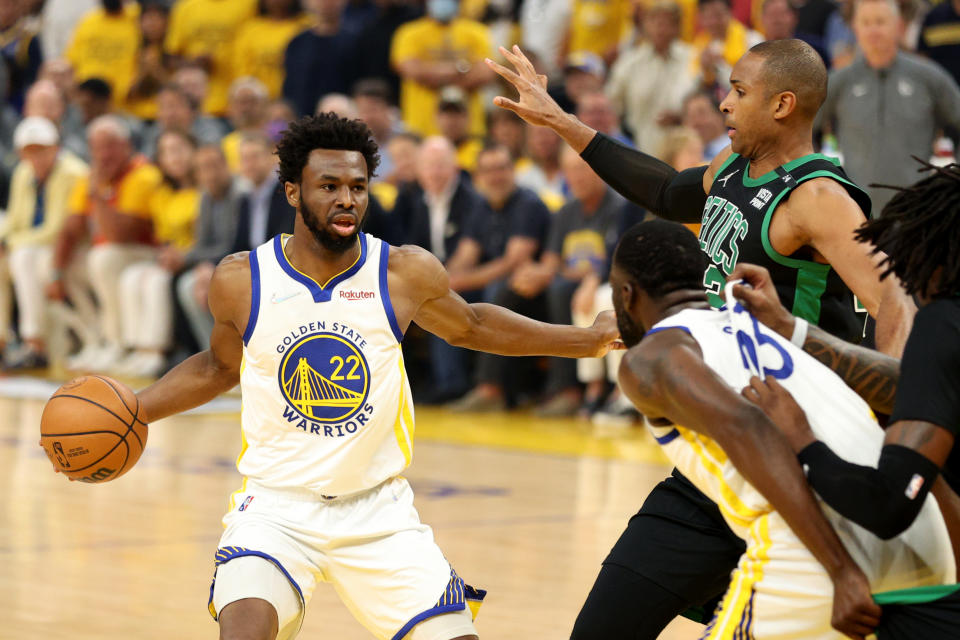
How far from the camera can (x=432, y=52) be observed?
14.3 m

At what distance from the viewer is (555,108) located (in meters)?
5.16

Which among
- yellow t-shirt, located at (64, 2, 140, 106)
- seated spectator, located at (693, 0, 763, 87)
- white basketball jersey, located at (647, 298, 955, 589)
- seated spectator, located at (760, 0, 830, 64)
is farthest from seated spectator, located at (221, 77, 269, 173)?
white basketball jersey, located at (647, 298, 955, 589)

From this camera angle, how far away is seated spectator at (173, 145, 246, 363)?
13539 millimetres

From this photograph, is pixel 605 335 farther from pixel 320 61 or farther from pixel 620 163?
pixel 320 61

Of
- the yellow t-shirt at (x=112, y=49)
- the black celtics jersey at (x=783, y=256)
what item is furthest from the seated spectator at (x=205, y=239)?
the black celtics jersey at (x=783, y=256)

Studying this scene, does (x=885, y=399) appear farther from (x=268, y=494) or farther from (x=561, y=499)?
(x=561, y=499)

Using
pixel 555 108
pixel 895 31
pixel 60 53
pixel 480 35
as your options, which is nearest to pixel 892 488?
pixel 555 108

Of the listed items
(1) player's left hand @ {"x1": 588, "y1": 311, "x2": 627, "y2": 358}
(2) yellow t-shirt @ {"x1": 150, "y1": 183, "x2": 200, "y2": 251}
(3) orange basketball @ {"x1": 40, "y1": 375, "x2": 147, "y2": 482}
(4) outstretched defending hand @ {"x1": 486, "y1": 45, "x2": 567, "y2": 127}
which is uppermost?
(4) outstretched defending hand @ {"x1": 486, "y1": 45, "x2": 567, "y2": 127}

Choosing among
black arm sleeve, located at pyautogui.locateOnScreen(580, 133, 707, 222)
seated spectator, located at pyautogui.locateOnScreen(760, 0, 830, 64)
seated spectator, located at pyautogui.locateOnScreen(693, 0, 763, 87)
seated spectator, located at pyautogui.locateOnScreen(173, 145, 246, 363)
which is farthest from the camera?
seated spectator, located at pyautogui.locateOnScreen(173, 145, 246, 363)

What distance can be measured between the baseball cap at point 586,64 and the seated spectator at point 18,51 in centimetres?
799

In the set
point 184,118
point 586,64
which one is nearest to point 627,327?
point 586,64

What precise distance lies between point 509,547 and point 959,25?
5955 millimetres

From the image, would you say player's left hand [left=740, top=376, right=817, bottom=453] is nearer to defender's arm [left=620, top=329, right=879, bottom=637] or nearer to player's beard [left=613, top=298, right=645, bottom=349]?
defender's arm [left=620, top=329, right=879, bottom=637]

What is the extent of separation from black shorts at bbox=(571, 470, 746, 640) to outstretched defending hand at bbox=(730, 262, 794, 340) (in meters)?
0.76
